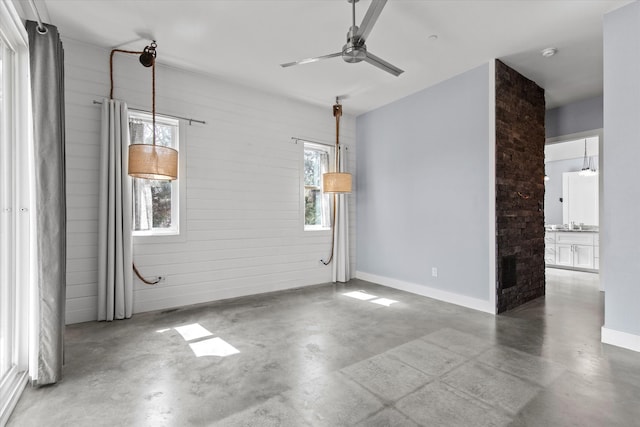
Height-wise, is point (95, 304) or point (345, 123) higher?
point (345, 123)

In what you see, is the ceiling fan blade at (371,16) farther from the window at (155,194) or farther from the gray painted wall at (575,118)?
the gray painted wall at (575,118)

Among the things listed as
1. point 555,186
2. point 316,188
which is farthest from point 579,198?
point 316,188

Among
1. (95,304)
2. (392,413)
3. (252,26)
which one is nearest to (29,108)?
(252,26)

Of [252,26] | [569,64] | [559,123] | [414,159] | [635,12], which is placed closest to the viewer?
[635,12]

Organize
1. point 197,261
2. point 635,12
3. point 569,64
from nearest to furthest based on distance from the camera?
point 635,12 < point 569,64 < point 197,261

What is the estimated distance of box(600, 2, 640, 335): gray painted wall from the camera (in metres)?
2.88

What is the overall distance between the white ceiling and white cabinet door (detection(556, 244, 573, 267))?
402cm

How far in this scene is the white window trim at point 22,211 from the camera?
2.31 m

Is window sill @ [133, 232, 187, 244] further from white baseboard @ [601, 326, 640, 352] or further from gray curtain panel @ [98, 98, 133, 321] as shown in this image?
white baseboard @ [601, 326, 640, 352]

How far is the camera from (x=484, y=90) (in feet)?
13.5

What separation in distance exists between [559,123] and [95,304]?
7681 millimetres

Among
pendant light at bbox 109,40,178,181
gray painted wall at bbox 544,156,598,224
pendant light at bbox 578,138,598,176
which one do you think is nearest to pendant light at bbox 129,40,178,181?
pendant light at bbox 109,40,178,181

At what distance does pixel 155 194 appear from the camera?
4180mm

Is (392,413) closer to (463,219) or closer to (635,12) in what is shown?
(463,219)
